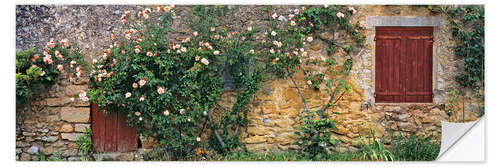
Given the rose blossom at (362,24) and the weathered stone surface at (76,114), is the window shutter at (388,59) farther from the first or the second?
the weathered stone surface at (76,114)

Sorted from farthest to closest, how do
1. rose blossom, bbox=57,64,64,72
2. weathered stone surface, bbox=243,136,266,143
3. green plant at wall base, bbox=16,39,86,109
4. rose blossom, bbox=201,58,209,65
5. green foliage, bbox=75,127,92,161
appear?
1. weathered stone surface, bbox=243,136,266,143
2. green foliage, bbox=75,127,92,161
3. rose blossom, bbox=57,64,64,72
4. green plant at wall base, bbox=16,39,86,109
5. rose blossom, bbox=201,58,209,65

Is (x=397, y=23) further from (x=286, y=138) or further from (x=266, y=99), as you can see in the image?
(x=286, y=138)

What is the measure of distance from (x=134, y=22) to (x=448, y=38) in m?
4.14

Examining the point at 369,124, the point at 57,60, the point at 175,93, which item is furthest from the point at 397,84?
the point at 57,60

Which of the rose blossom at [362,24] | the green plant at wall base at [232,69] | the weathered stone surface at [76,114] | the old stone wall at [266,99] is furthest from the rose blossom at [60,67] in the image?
the rose blossom at [362,24]

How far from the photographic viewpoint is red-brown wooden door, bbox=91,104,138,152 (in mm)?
4512

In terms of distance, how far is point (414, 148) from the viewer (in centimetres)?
435

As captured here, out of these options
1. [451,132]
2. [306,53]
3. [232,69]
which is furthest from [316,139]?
[451,132]

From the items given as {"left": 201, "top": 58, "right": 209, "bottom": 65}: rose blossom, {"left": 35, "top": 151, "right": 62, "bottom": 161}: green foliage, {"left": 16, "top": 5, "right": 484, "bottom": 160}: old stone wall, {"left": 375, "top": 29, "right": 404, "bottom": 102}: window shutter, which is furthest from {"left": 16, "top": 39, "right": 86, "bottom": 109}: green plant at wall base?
{"left": 375, "top": 29, "right": 404, "bottom": 102}: window shutter

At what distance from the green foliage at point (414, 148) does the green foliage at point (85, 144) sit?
3974 mm

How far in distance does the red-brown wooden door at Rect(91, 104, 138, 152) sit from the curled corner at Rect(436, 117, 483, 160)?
3984mm

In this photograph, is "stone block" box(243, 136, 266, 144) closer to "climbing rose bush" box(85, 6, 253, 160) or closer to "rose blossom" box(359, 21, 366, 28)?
"climbing rose bush" box(85, 6, 253, 160)

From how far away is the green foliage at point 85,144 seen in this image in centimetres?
444

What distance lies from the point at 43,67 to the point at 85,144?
44.7 inches
